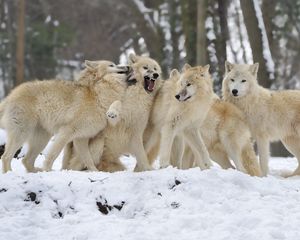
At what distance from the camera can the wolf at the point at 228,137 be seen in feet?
28.7

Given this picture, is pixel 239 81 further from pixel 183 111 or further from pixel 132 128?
pixel 132 128

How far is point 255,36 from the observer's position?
49.6 feet

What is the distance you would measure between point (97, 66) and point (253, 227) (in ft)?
14.0

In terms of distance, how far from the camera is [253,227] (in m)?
5.54

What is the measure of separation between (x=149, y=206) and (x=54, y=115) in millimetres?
2627

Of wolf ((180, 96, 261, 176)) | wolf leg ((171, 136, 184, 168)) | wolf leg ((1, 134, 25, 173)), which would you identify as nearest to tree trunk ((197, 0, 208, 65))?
wolf ((180, 96, 261, 176))

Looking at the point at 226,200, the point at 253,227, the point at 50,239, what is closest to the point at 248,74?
the point at 226,200

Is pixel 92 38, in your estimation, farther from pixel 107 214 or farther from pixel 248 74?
pixel 107 214

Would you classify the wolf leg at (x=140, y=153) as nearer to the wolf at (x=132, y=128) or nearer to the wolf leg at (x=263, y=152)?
the wolf at (x=132, y=128)

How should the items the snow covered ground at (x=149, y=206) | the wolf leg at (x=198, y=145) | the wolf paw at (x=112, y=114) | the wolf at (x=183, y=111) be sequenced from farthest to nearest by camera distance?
the wolf leg at (x=198, y=145)
the wolf at (x=183, y=111)
the wolf paw at (x=112, y=114)
the snow covered ground at (x=149, y=206)

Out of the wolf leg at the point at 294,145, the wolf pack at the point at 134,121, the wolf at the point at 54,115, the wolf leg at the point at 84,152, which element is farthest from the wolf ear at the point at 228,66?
the wolf leg at the point at 84,152

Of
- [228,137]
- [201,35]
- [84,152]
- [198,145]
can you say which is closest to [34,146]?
[84,152]

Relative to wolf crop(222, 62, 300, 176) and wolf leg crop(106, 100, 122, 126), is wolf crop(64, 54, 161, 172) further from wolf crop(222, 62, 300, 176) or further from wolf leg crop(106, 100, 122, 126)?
wolf crop(222, 62, 300, 176)

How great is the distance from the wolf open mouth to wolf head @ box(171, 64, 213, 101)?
37cm
